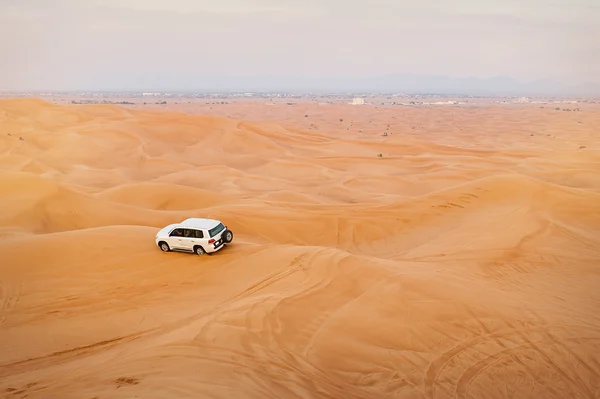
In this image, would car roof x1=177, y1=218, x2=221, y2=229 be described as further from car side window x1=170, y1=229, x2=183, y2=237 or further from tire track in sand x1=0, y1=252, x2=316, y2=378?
tire track in sand x1=0, y1=252, x2=316, y2=378

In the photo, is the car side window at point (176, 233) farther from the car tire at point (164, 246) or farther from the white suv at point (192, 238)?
the car tire at point (164, 246)

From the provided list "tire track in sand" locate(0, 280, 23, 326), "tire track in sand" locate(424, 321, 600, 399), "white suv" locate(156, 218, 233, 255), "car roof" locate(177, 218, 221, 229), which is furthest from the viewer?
"car roof" locate(177, 218, 221, 229)

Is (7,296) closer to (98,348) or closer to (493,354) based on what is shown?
(98,348)

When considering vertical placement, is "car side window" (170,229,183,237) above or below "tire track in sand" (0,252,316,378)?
above

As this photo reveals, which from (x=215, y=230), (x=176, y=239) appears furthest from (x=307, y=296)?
(x=176, y=239)

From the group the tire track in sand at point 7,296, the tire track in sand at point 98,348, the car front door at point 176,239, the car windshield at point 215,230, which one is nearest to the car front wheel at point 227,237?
the car windshield at point 215,230

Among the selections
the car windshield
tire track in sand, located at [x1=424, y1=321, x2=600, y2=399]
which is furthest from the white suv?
tire track in sand, located at [x1=424, y1=321, x2=600, y2=399]

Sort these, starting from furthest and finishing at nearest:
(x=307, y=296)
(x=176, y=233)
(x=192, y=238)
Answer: (x=176, y=233) < (x=192, y=238) < (x=307, y=296)

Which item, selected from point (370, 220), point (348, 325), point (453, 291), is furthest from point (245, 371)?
point (370, 220)

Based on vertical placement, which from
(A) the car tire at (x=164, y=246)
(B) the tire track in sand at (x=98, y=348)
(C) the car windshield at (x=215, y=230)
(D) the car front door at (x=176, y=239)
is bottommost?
(B) the tire track in sand at (x=98, y=348)
